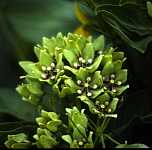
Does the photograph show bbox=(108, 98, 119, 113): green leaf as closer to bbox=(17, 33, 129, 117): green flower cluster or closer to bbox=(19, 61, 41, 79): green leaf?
bbox=(17, 33, 129, 117): green flower cluster

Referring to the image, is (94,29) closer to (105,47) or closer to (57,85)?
(105,47)

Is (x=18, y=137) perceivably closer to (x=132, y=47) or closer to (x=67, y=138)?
(x=67, y=138)

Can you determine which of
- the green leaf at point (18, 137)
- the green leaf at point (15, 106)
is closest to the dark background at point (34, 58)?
the green leaf at point (15, 106)

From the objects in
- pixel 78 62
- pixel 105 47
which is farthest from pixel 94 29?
pixel 78 62

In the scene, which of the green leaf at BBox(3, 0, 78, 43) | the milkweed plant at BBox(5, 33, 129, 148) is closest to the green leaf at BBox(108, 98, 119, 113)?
the milkweed plant at BBox(5, 33, 129, 148)

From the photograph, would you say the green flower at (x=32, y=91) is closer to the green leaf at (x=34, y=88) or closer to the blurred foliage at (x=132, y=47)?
the green leaf at (x=34, y=88)

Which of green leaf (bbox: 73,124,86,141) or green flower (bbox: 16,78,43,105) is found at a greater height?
green flower (bbox: 16,78,43,105)
